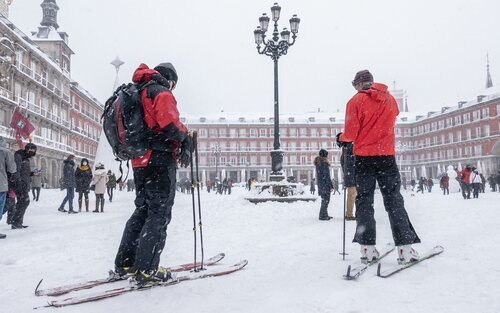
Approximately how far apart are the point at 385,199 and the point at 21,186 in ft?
19.9

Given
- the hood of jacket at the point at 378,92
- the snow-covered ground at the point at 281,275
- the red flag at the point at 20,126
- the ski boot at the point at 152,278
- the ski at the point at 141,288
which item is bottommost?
the snow-covered ground at the point at 281,275

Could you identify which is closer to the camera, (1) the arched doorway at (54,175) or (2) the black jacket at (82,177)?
(2) the black jacket at (82,177)

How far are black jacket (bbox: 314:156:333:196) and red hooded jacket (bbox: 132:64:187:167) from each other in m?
4.74

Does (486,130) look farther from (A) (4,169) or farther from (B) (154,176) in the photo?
(B) (154,176)

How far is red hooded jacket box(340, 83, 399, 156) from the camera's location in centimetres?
335

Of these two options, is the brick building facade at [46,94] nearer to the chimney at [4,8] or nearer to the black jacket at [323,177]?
the chimney at [4,8]

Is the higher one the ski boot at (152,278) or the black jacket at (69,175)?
the black jacket at (69,175)

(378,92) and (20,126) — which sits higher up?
(20,126)

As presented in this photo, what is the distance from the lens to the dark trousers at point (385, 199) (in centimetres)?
326

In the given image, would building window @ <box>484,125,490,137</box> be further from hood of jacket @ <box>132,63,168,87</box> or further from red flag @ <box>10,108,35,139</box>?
hood of jacket @ <box>132,63,168,87</box>

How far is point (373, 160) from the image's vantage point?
11.0 ft

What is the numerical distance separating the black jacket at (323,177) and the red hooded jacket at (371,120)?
3759mm

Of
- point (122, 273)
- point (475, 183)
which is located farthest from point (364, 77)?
point (475, 183)

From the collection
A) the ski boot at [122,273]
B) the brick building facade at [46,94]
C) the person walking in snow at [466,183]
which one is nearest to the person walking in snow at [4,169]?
the ski boot at [122,273]
